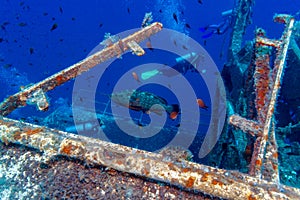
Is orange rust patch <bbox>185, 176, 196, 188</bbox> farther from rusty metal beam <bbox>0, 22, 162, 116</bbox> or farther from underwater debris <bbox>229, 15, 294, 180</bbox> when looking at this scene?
rusty metal beam <bbox>0, 22, 162, 116</bbox>

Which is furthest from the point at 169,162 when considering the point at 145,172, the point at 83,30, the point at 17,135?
the point at 83,30

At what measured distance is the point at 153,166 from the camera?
138cm

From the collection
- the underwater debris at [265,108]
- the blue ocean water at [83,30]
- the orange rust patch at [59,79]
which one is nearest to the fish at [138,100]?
the orange rust patch at [59,79]

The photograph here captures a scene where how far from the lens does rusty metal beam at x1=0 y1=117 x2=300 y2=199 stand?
4.25 ft

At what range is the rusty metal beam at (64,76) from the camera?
7.06 ft

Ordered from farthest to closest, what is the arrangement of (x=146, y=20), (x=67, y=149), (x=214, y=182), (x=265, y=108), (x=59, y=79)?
(x=146, y=20), (x=59, y=79), (x=265, y=108), (x=67, y=149), (x=214, y=182)

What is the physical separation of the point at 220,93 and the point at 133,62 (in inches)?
1927

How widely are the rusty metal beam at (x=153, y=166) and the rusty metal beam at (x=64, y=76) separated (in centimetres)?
60

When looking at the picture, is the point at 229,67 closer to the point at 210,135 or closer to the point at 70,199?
the point at 210,135

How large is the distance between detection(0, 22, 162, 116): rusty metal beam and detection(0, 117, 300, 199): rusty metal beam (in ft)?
1.98

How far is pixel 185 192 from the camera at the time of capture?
1328 millimetres

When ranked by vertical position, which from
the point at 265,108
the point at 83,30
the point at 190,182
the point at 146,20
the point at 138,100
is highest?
the point at 83,30

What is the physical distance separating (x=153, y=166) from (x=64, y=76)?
4.85 feet

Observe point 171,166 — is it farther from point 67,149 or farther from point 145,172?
point 67,149
